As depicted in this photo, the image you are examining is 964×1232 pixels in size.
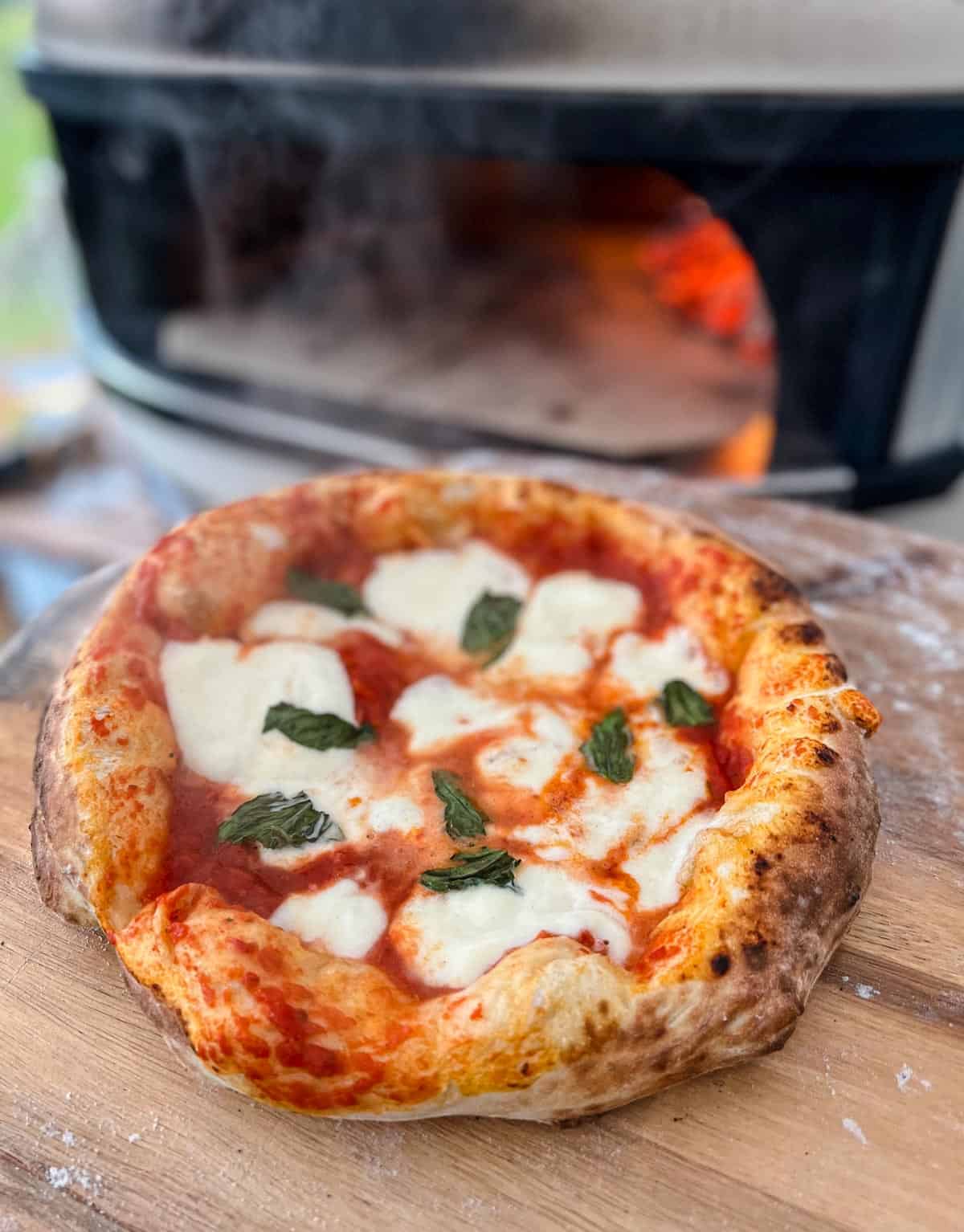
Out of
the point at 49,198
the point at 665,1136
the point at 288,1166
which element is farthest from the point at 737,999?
the point at 49,198

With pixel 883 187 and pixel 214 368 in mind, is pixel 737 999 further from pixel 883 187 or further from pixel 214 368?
pixel 214 368

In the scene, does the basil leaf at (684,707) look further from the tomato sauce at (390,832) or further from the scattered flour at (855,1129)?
the scattered flour at (855,1129)

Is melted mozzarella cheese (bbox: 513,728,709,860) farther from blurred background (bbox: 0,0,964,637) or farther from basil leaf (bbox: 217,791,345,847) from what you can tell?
blurred background (bbox: 0,0,964,637)

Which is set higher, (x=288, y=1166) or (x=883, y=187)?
(x=883, y=187)

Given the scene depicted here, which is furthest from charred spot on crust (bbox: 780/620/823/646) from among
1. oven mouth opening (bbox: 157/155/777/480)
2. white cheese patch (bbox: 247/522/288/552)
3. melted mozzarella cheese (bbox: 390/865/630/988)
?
oven mouth opening (bbox: 157/155/777/480)

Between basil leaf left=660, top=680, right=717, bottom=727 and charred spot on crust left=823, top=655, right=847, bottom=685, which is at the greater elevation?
charred spot on crust left=823, top=655, right=847, bottom=685

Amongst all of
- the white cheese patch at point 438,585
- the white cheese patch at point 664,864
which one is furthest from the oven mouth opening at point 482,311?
the white cheese patch at point 664,864
